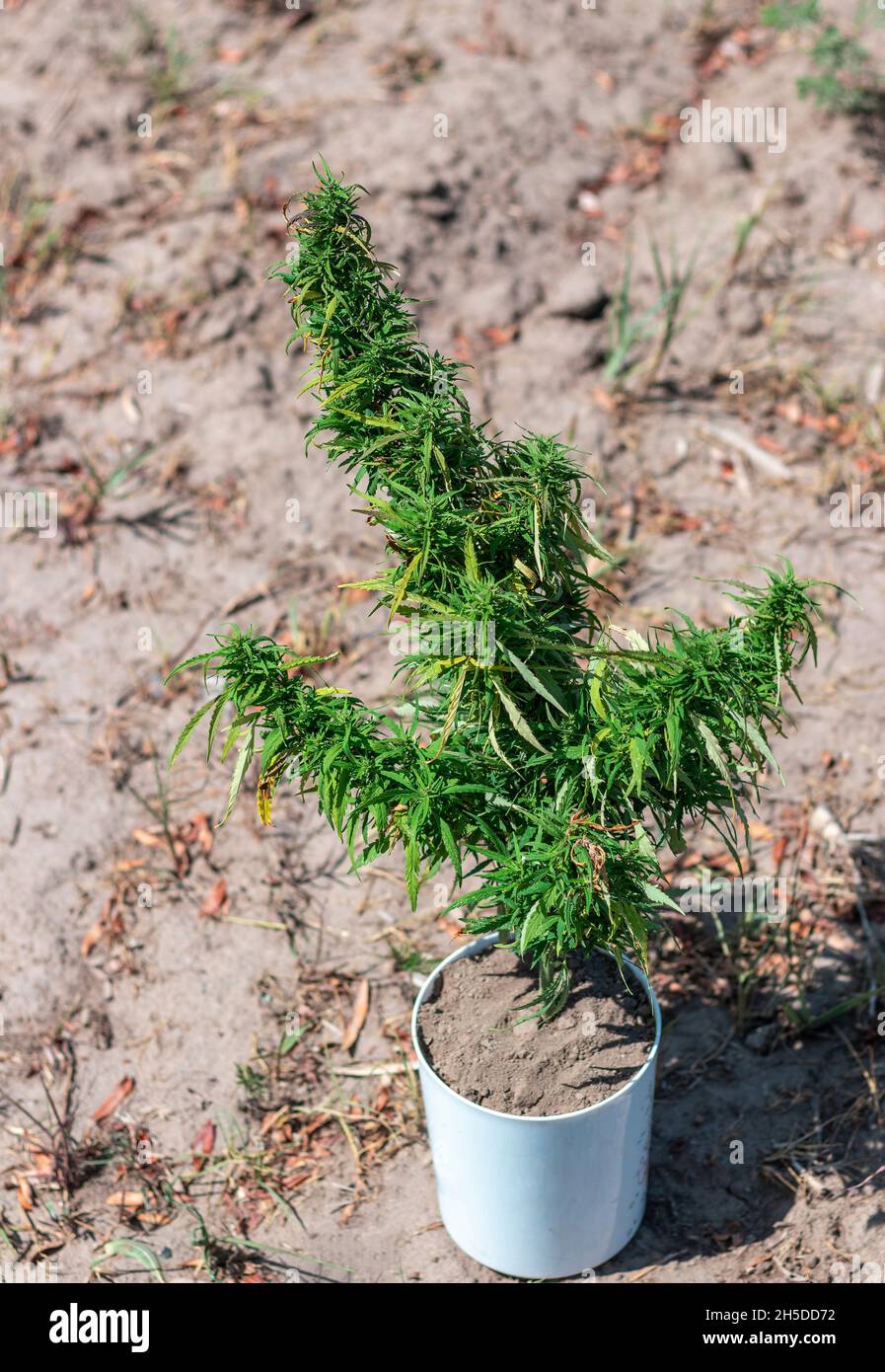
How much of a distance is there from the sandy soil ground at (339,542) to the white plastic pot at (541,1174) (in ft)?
0.62

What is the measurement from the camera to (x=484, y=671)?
2.37m

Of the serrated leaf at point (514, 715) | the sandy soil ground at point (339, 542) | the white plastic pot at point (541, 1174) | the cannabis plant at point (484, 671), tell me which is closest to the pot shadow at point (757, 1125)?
the sandy soil ground at point (339, 542)

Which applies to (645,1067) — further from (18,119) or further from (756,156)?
(18,119)

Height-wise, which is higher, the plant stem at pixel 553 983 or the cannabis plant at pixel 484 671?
the cannabis plant at pixel 484 671

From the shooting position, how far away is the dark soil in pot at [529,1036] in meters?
2.77

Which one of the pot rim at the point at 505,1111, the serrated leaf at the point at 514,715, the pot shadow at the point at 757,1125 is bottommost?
the pot shadow at the point at 757,1125

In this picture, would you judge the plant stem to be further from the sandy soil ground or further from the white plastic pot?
the sandy soil ground

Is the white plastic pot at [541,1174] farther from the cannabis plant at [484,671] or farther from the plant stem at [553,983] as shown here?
the cannabis plant at [484,671]

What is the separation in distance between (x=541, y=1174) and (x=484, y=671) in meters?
1.14

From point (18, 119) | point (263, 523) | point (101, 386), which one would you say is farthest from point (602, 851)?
point (18, 119)

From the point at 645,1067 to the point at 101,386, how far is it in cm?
359

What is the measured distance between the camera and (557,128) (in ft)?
19.2

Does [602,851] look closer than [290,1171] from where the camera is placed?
Yes

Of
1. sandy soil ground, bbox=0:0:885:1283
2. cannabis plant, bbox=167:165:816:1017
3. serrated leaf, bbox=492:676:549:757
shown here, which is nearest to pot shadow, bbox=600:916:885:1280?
sandy soil ground, bbox=0:0:885:1283
